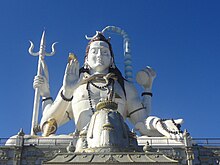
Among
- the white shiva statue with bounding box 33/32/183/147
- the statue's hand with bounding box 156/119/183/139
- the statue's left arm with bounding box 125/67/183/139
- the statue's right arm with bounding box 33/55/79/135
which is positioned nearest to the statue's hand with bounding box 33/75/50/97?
the white shiva statue with bounding box 33/32/183/147

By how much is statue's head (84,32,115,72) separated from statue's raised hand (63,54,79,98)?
1.52m

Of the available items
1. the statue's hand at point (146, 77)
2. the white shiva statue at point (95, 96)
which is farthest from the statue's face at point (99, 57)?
the statue's hand at point (146, 77)

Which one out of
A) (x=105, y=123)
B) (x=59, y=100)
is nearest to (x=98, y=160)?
(x=105, y=123)

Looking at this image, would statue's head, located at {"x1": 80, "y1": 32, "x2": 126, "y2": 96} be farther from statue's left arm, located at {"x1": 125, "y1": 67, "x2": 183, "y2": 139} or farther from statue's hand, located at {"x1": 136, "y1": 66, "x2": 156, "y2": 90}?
statue's hand, located at {"x1": 136, "y1": 66, "x2": 156, "y2": 90}

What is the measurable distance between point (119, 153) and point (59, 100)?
49.9 ft

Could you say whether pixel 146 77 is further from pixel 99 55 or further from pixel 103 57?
pixel 99 55

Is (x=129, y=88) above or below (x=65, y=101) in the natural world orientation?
above

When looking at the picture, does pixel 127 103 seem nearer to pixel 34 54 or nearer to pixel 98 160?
pixel 34 54

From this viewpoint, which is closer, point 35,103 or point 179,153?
point 179,153

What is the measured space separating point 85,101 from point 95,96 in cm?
76

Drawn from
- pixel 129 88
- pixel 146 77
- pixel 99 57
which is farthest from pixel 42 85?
pixel 146 77

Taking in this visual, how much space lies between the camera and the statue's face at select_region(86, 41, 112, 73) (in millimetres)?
25234

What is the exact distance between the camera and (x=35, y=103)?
2659cm

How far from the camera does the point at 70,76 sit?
2423cm
